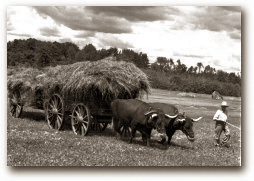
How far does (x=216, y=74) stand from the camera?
38.3ft

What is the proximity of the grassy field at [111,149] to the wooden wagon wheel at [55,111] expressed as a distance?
391 millimetres

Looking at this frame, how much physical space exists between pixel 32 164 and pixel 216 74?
617 centimetres

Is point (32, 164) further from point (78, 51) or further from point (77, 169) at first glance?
point (78, 51)

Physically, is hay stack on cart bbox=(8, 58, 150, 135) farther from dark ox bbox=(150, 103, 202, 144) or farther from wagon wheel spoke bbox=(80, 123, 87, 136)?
dark ox bbox=(150, 103, 202, 144)

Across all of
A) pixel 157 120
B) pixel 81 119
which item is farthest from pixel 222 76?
pixel 81 119

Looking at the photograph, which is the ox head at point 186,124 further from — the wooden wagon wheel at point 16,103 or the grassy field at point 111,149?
the wooden wagon wheel at point 16,103

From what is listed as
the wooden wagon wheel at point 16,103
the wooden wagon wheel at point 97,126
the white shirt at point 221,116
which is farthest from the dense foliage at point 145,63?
the wooden wagon wheel at point 16,103

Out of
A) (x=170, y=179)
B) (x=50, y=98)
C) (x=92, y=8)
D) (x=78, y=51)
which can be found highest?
(x=92, y=8)

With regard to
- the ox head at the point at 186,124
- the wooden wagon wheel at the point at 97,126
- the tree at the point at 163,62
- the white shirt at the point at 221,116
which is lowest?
the wooden wagon wheel at the point at 97,126

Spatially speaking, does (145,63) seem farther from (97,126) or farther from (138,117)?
(97,126)

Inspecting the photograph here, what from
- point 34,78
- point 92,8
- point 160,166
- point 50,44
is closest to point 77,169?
point 160,166

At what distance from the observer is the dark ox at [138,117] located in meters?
11.6

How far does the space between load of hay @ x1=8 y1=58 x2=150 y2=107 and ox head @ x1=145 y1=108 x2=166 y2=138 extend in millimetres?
1436

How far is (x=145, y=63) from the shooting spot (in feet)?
40.9
